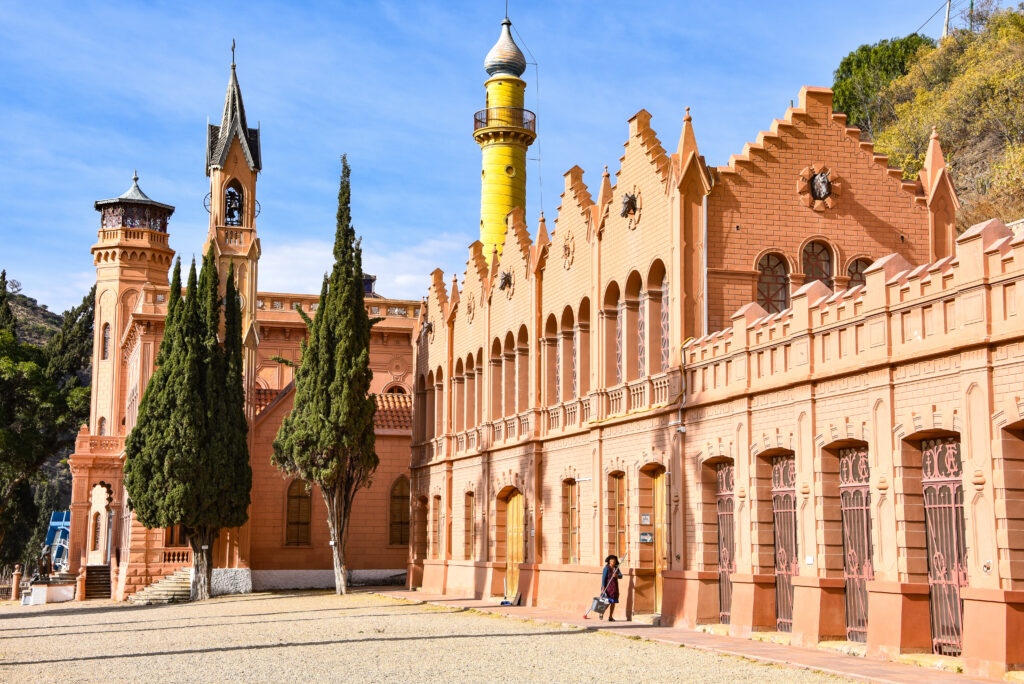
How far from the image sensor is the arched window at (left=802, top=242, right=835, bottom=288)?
78.3ft

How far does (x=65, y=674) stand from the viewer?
16.3 m

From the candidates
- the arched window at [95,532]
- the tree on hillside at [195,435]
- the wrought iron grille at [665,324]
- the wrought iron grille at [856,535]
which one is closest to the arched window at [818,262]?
the wrought iron grille at [665,324]

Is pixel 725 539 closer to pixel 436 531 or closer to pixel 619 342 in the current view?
pixel 619 342

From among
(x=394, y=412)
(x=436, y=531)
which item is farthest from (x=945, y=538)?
(x=394, y=412)

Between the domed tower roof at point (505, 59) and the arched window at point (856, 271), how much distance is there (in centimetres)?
2585

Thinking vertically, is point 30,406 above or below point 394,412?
above

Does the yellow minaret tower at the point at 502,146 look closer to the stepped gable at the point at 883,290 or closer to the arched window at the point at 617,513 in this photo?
the arched window at the point at 617,513

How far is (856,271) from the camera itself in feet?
→ 78.7

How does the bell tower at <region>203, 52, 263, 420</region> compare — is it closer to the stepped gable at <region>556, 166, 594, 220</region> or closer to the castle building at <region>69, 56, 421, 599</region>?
the castle building at <region>69, 56, 421, 599</region>

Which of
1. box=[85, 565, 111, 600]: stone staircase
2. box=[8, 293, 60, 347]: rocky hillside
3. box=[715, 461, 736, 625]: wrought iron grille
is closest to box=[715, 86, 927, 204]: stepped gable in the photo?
box=[715, 461, 736, 625]: wrought iron grille

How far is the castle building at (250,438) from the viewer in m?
40.6

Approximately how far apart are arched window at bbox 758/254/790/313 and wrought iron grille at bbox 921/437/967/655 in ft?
25.2

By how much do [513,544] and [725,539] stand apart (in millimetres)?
11818

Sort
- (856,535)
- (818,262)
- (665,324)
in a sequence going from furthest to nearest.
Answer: (665,324), (818,262), (856,535)
